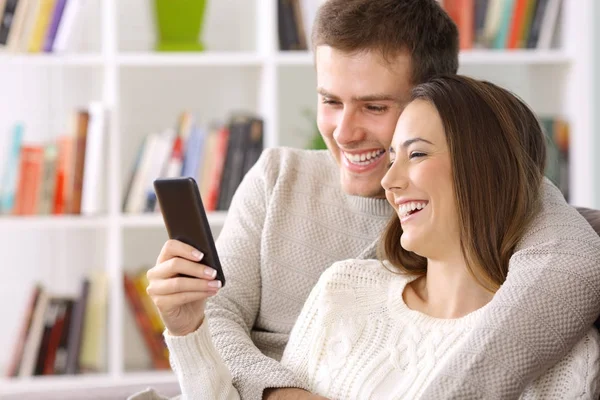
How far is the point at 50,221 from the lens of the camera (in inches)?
125

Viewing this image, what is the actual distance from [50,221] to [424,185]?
1.87 meters

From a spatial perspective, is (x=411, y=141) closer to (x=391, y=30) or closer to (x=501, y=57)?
(x=391, y=30)

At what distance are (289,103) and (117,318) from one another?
1.00 meters

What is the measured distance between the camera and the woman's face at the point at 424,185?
1.60m

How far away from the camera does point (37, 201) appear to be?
10.4 feet

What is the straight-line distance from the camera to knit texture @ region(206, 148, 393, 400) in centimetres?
194

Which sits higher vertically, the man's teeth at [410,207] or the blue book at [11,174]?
the man's teeth at [410,207]

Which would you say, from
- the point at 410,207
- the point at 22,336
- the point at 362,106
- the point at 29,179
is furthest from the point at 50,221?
the point at 410,207

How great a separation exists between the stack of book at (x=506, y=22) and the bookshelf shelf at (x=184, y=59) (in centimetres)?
72

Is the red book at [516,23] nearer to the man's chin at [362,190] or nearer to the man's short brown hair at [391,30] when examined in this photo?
the man's short brown hair at [391,30]

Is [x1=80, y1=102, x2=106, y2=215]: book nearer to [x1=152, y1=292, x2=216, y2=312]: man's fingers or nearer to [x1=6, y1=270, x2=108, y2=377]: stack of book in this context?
[x1=6, y1=270, x2=108, y2=377]: stack of book

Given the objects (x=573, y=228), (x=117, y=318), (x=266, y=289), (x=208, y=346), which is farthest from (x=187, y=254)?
(x=117, y=318)

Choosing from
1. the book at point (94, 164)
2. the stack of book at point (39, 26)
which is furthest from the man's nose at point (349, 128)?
the stack of book at point (39, 26)

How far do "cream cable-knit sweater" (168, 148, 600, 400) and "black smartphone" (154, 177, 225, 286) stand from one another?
0.77 feet
